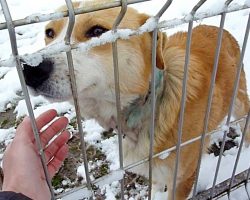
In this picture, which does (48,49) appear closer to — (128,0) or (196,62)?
(128,0)

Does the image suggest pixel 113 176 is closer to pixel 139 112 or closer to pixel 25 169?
pixel 25 169

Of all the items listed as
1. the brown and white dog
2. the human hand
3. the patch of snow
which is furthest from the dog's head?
the patch of snow

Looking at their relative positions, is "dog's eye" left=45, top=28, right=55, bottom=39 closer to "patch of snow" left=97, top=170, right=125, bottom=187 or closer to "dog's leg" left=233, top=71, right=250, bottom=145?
"patch of snow" left=97, top=170, right=125, bottom=187

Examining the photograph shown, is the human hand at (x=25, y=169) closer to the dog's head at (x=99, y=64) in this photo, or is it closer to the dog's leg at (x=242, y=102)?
the dog's head at (x=99, y=64)

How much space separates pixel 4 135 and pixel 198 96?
159cm

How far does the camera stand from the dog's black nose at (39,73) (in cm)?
106

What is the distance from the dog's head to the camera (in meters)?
1.21

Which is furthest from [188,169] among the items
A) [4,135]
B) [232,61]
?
[4,135]

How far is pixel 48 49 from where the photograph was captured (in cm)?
81

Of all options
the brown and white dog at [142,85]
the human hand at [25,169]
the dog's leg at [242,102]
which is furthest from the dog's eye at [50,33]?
the dog's leg at [242,102]

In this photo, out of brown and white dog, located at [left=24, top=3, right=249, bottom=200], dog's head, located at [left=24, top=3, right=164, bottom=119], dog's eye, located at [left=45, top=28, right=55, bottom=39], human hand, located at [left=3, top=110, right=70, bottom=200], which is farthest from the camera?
dog's eye, located at [left=45, top=28, right=55, bottom=39]

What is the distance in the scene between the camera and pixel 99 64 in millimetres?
1437

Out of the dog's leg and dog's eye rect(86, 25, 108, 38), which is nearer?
dog's eye rect(86, 25, 108, 38)

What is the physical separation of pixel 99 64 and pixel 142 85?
27 centimetres
